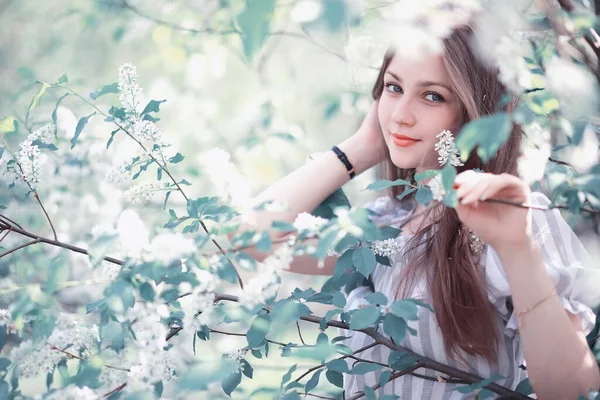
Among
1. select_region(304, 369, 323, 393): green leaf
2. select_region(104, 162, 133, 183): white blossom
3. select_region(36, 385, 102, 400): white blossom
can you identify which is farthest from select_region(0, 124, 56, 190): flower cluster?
select_region(304, 369, 323, 393): green leaf

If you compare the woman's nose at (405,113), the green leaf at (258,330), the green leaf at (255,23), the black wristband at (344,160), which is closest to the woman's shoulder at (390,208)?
the black wristband at (344,160)

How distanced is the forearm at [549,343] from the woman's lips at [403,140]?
0.44m

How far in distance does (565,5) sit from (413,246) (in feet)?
1.80

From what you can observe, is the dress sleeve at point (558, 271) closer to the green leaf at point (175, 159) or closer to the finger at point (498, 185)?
the finger at point (498, 185)

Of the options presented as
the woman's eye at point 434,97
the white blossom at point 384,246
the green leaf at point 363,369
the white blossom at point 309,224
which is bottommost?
the green leaf at point 363,369

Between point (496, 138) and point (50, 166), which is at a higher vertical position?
point (50, 166)

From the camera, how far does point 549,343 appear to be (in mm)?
929

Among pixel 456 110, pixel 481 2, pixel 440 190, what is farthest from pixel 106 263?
pixel 456 110

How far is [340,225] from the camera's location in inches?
30.0

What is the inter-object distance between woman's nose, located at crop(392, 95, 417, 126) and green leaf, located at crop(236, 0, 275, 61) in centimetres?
73

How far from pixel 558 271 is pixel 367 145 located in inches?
25.8

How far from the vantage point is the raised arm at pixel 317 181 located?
1.49 meters

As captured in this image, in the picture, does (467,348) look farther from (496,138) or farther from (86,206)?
(86,206)

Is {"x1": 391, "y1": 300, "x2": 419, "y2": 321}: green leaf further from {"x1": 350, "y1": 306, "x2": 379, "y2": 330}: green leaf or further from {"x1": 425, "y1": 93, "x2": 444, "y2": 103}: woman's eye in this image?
{"x1": 425, "y1": 93, "x2": 444, "y2": 103}: woman's eye
